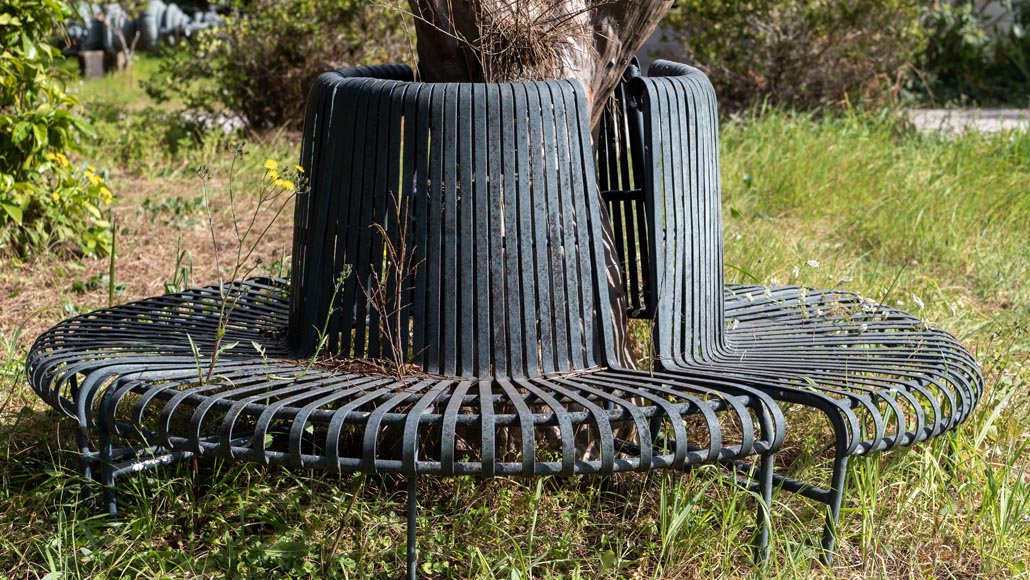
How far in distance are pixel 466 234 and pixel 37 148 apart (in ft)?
9.23

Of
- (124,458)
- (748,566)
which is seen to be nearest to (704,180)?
(748,566)

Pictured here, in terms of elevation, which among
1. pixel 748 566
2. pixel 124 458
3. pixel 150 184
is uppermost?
pixel 150 184

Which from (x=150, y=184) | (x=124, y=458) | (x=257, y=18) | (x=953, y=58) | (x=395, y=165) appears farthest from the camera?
(x=953, y=58)

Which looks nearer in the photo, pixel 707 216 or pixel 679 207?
pixel 679 207

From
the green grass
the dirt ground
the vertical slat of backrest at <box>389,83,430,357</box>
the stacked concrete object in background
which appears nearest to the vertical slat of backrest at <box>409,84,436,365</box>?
the vertical slat of backrest at <box>389,83,430,357</box>

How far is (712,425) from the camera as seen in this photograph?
2250mm

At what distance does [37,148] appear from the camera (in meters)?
4.56

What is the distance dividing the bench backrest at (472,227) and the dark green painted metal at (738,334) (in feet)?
0.73

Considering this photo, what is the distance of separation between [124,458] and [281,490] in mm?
406

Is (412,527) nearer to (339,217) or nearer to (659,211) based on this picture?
(339,217)

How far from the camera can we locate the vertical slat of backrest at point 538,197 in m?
2.54

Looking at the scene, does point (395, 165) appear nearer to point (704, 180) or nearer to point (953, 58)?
point (704, 180)

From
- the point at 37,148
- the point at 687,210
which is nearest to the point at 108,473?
the point at 687,210

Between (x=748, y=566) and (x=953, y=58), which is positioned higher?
(x=953, y=58)
